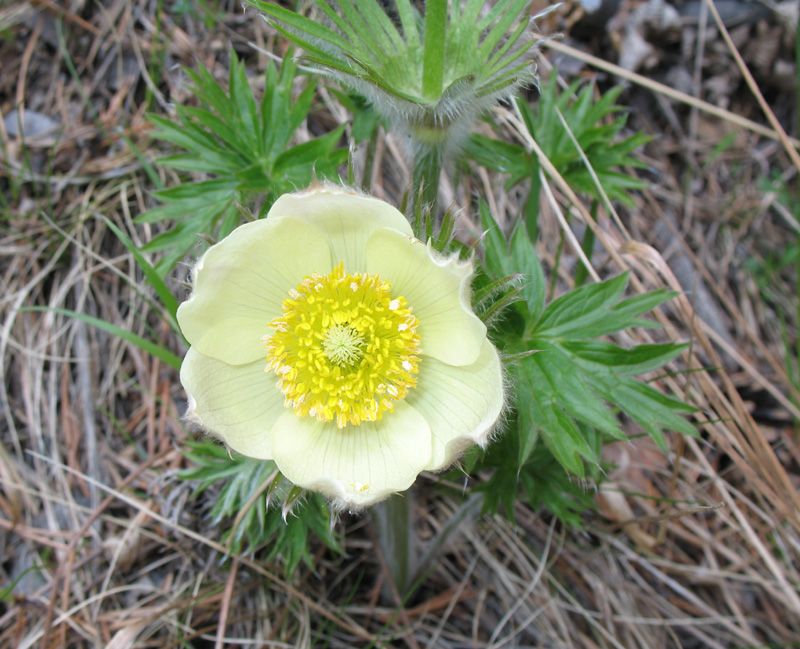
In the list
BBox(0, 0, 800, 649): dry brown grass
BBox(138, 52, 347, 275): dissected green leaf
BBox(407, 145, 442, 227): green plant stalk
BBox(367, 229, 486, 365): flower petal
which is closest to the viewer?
BBox(367, 229, 486, 365): flower petal

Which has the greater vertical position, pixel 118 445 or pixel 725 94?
pixel 725 94

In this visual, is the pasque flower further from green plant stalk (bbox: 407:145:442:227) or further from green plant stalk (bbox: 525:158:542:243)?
green plant stalk (bbox: 525:158:542:243)

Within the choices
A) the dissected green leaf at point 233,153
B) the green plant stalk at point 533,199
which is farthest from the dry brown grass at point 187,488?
the dissected green leaf at point 233,153

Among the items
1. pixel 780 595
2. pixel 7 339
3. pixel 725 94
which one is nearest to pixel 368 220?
pixel 7 339

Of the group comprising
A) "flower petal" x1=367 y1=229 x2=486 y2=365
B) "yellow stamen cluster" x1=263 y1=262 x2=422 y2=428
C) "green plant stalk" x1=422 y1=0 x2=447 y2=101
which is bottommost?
"yellow stamen cluster" x1=263 y1=262 x2=422 y2=428

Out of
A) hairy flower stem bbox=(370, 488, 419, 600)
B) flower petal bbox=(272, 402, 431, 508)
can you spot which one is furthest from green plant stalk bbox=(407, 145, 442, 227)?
hairy flower stem bbox=(370, 488, 419, 600)

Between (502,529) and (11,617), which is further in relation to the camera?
(502,529)

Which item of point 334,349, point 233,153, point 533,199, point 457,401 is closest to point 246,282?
point 334,349

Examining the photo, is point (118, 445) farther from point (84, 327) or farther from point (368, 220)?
point (368, 220)
